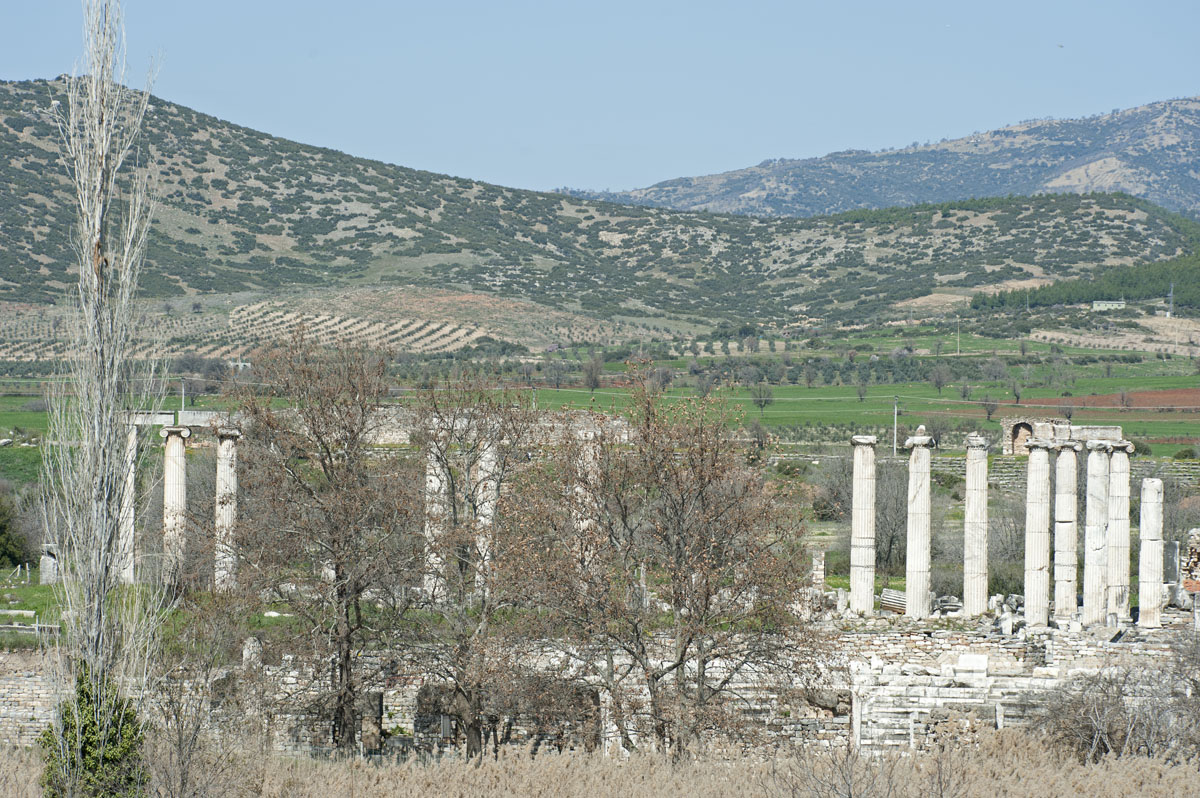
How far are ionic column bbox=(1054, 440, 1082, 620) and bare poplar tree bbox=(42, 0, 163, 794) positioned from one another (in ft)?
78.3

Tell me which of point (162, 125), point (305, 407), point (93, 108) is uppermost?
point (162, 125)

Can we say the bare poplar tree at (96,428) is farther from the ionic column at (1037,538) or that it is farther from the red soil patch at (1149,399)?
the red soil patch at (1149,399)

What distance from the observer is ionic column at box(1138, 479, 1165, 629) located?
103 feet

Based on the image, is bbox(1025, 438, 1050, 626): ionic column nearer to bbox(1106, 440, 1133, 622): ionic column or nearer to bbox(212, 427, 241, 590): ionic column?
bbox(1106, 440, 1133, 622): ionic column

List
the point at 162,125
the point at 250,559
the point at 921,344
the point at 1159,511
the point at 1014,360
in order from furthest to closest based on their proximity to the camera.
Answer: the point at 162,125 < the point at 921,344 < the point at 1014,360 < the point at 1159,511 < the point at 250,559

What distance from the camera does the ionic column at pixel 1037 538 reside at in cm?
3180

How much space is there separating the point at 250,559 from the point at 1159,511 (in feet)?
69.4

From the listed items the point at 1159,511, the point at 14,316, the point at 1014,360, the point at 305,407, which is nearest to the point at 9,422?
the point at 14,316

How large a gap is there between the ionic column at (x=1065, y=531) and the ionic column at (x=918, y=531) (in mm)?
3224

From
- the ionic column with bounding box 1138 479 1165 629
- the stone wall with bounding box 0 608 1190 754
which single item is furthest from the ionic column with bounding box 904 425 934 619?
the ionic column with bounding box 1138 479 1165 629

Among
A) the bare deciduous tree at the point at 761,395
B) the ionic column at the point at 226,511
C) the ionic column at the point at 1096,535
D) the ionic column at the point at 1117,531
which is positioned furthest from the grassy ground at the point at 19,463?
the ionic column at the point at 1117,531

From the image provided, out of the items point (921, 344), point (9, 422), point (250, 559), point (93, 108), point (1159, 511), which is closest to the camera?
point (93, 108)

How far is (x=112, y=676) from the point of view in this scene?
14.5m

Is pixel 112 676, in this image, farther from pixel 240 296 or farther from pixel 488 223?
pixel 488 223
